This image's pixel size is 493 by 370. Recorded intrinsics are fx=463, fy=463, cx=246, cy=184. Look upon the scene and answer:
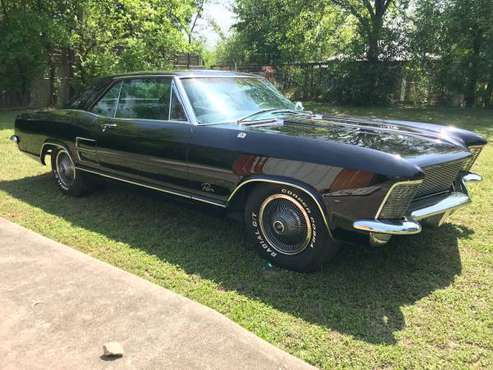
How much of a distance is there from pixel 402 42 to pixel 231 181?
15520mm

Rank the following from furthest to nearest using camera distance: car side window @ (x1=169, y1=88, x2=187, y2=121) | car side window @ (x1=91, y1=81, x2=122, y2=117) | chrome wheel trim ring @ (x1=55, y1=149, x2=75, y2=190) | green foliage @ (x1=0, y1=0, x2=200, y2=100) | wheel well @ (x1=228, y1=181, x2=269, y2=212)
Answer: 1. green foliage @ (x1=0, y1=0, x2=200, y2=100)
2. chrome wheel trim ring @ (x1=55, y1=149, x2=75, y2=190)
3. car side window @ (x1=91, y1=81, x2=122, y2=117)
4. car side window @ (x1=169, y1=88, x2=187, y2=121)
5. wheel well @ (x1=228, y1=181, x2=269, y2=212)

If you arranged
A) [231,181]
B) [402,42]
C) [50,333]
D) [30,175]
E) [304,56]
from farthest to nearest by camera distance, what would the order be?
[304,56] → [402,42] → [30,175] → [231,181] → [50,333]

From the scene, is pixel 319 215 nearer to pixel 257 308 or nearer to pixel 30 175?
pixel 257 308

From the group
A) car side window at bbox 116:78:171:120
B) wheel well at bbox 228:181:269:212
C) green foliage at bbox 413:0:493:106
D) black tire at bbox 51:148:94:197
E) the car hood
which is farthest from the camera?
green foliage at bbox 413:0:493:106

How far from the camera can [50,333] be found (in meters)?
2.77

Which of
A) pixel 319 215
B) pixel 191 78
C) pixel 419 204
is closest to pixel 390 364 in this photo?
pixel 319 215

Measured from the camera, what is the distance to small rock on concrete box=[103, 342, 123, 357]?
255cm

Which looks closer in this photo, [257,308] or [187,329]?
[187,329]

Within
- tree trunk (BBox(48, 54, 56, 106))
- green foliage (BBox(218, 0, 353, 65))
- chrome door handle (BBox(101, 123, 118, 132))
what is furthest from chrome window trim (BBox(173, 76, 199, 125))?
green foliage (BBox(218, 0, 353, 65))

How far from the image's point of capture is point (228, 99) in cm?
431

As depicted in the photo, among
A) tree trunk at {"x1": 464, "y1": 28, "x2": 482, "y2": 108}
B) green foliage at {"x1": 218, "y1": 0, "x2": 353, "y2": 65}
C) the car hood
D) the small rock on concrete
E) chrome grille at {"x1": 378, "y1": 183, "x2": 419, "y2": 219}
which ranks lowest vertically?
the small rock on concrete

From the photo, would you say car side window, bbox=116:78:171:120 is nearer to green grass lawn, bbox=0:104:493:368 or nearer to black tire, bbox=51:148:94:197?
green grass lawn, bbox=0:104:493:368

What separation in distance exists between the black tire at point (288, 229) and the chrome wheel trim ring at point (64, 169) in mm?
2846

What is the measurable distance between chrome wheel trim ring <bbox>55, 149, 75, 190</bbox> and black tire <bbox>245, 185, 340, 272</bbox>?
285 centimetres
